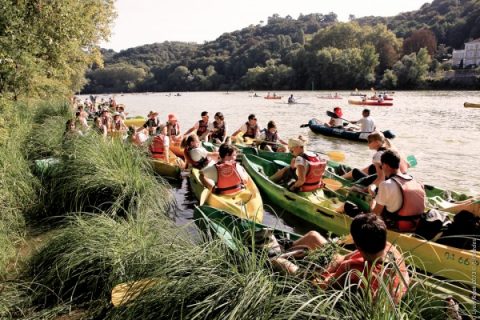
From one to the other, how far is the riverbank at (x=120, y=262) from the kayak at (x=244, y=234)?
110 millimetres

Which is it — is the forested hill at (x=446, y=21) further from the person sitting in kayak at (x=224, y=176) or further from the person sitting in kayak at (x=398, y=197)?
the person sitting in kayak at (x=398, y=197)

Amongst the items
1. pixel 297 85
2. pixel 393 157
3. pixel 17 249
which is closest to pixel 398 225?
pixel 393 157

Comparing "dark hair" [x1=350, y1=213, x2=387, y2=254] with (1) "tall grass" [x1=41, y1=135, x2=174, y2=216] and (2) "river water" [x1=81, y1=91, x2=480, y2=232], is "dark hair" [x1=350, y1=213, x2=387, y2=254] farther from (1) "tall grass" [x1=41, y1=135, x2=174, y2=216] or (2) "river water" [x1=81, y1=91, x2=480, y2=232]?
(2) "river water" [x1=81, y1=91, x2=480, y2=232]

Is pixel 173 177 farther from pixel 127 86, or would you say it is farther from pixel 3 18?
pixel 127 86

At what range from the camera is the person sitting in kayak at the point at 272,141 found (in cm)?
1121

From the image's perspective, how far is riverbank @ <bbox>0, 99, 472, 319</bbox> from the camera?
2.45 metres

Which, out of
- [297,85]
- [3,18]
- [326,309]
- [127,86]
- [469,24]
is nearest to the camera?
[326,309]

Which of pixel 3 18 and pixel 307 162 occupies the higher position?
pixel 3 18

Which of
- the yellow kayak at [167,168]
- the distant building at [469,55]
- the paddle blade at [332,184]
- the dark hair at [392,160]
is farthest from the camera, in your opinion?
the distant building at [469,55]

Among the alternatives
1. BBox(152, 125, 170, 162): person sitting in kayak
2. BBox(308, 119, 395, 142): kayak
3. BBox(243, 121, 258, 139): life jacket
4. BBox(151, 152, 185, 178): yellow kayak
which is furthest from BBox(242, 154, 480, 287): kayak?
BBox(308, 119, 395, 142): kayak

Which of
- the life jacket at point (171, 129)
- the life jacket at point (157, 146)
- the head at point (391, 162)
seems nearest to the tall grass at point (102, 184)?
the head at point (391, 162)

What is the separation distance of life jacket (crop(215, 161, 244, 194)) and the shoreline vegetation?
2.95ft

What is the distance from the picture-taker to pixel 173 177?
9.84 metres

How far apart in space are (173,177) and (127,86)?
12718cm
